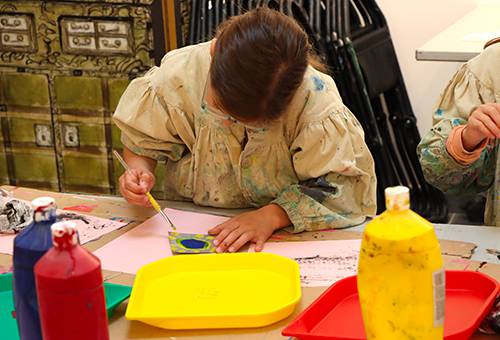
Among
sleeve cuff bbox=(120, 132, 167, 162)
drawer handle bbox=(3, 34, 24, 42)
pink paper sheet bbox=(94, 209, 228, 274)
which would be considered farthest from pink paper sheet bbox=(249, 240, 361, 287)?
drawer handle bbox=(3, 34, 24, 42)

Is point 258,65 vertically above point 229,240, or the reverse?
point 258,65

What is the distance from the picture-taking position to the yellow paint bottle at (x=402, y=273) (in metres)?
0.78

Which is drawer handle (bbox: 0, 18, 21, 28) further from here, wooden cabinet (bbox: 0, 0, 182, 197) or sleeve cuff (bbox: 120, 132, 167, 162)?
sleeve cuff (bbox: 120, 132, 167, 162)

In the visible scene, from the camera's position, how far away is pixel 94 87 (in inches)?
105

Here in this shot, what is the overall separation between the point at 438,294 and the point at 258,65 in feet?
1.93

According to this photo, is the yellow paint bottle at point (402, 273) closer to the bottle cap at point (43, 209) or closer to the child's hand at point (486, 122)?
the bottle cap at point (43, 209)

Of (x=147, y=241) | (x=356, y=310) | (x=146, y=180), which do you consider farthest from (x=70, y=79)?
(x=356, y=310)

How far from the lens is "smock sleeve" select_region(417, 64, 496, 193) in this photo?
4.83ft

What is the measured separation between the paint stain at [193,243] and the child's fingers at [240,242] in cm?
5

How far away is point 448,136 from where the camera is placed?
4.78ft

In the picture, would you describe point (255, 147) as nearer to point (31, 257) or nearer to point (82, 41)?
point (31, 257)

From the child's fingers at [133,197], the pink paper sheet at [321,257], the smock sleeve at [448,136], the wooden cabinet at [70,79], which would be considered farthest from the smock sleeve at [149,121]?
the wooden cabinet at [70,79]

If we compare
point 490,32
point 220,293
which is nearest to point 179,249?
point 220,293

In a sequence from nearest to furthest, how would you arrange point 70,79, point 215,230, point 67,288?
1. point 67,288
2. point 215,230
3. point 70,79
